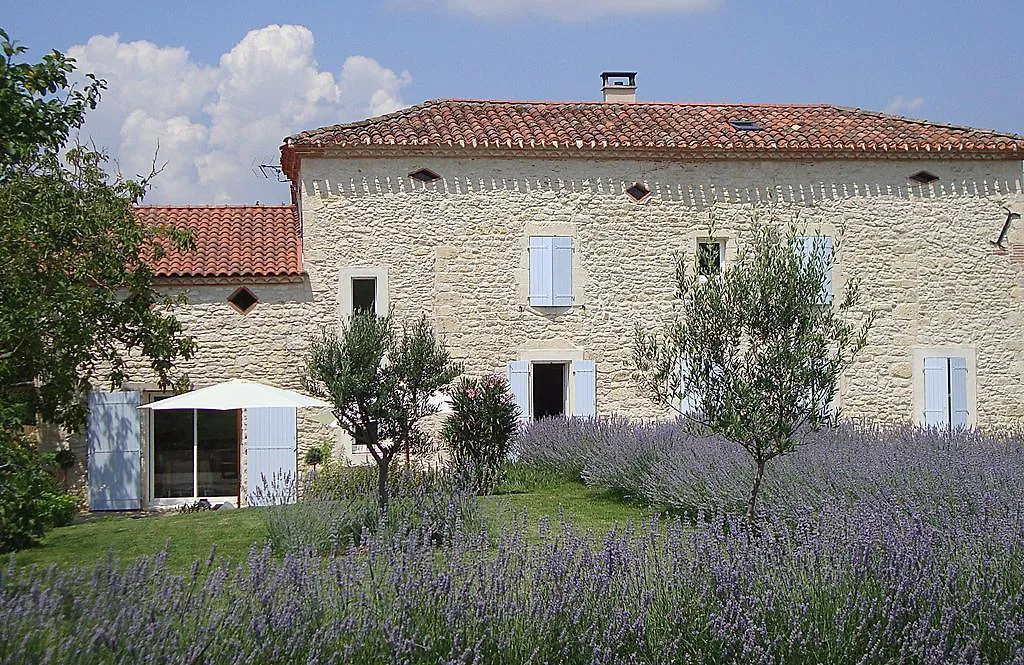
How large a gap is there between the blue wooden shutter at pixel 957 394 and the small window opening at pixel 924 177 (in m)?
2.61

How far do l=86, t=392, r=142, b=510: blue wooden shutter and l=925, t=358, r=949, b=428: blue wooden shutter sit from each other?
10895 millimetres

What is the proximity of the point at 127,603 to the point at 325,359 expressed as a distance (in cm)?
469

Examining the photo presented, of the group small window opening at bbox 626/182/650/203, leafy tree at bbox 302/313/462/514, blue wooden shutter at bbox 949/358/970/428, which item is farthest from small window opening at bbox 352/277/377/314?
blue wooden shutter at bbox 949/358/970/428

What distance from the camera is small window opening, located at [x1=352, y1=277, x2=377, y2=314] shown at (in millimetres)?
15602

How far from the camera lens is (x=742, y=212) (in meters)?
16.2

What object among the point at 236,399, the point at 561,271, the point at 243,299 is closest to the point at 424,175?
the point at 561,271

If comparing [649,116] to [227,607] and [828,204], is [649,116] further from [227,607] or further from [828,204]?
[227,607]

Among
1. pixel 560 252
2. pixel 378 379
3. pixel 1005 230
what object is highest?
pixel 1005 230

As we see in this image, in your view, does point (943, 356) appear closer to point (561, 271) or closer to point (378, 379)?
point (561, 271)

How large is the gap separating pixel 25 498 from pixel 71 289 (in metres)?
5.79

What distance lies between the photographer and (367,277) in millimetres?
15562

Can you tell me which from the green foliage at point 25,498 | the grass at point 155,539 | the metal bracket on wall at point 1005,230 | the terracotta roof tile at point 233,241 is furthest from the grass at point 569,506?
the metal bracket on wall at point 1005,230

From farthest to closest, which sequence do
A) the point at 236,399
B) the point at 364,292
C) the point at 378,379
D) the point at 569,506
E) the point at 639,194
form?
the point at 639,194 < the point at 364,292 < the point at 236,399 < the point at 569,506 < the point at 378,379

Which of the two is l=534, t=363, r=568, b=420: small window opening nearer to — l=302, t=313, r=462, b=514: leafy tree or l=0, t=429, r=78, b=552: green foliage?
l=302, t=313, r=462, b=514: leafy tree
